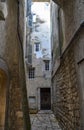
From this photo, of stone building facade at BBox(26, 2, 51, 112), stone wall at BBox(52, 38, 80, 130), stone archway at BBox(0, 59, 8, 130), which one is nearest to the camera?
stone wall at BBox(52, 38, 80, 130)

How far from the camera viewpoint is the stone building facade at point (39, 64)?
18.4m

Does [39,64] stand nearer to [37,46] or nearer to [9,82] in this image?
[37,46]

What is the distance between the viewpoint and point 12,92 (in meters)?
5.60

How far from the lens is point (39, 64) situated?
63.7 feet

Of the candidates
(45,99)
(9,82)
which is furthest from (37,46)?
(9,82)

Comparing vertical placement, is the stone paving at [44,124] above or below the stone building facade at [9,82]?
below

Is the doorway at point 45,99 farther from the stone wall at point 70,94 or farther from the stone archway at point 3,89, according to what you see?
the stone archway at point 3,89

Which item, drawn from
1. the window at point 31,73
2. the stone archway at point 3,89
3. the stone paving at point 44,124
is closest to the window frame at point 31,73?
the window at point 31,73

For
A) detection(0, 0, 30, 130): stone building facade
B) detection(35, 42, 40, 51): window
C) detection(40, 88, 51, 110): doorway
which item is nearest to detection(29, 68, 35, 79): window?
detection(40, 88, 51, 110): doorway

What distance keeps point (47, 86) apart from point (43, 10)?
827cm

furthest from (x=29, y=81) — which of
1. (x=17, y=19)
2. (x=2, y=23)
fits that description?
(x=2, y=23)

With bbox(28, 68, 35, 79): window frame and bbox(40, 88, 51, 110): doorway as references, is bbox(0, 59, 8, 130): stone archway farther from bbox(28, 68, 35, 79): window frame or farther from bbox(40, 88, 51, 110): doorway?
bbox(40, 88, 51, 110): doorway

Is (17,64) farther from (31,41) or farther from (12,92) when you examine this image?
(31,41)

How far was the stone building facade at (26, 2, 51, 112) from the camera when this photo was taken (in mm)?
18352
